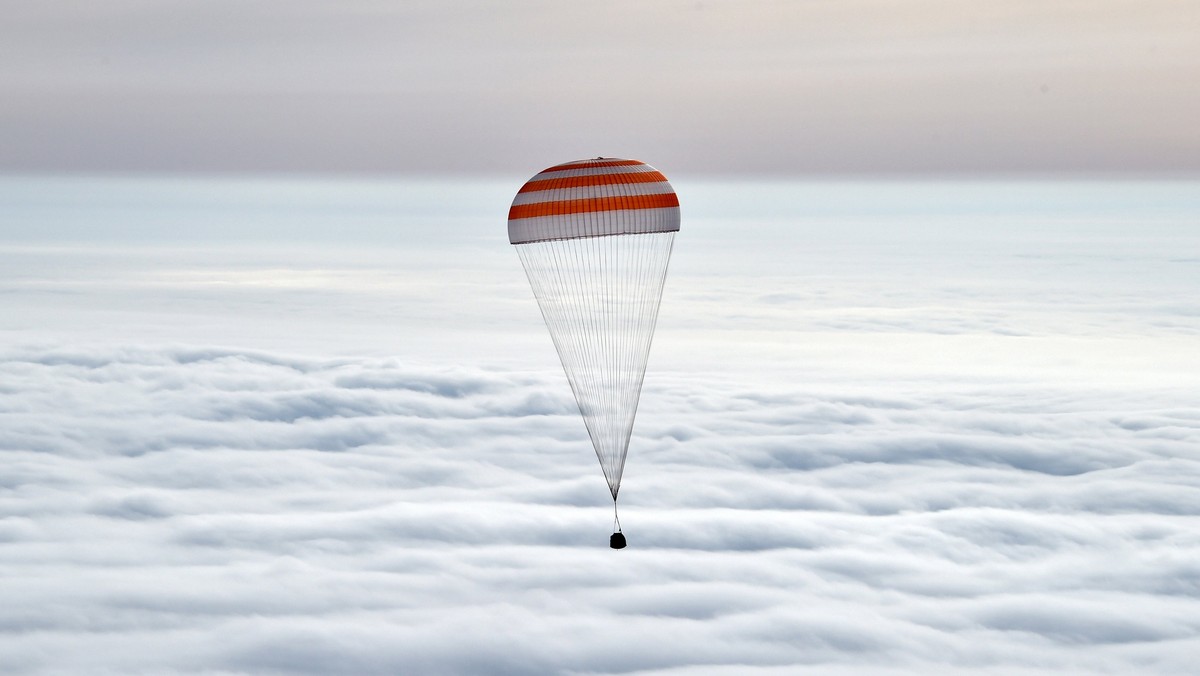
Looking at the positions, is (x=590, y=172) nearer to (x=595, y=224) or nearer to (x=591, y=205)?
(x=591, y=205)

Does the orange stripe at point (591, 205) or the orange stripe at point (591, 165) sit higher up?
the orange stripe at point (591, 165)

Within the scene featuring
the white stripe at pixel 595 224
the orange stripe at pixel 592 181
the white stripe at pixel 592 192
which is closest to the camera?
the white stripe at pixel 595 224

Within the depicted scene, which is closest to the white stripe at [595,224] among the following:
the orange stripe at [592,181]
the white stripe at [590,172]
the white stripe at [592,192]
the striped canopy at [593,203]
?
the striped canopy at [593,203]

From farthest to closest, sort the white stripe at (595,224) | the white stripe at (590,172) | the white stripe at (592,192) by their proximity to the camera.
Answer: the white stripe at (590,172) → the white stripe at (592,192) → the white stripe at (595,224)

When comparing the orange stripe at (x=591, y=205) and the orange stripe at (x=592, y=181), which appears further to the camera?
the orange stripe at (x=592, y=181)

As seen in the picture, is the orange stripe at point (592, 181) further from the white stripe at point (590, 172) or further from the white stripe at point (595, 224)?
the white stripe at point (595, 224)

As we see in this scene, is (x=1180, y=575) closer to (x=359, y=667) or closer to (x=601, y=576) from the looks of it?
(x=601, y=576)

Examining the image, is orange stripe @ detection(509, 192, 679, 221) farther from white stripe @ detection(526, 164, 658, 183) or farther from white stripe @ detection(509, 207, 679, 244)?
white stripe @ detection(526, 164, 658, 183)

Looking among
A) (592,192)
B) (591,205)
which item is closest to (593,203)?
(591,205)
